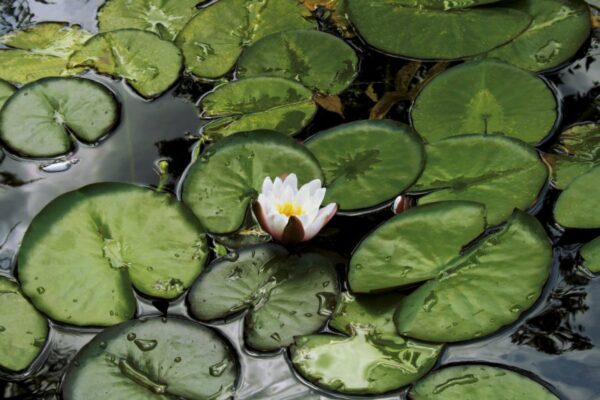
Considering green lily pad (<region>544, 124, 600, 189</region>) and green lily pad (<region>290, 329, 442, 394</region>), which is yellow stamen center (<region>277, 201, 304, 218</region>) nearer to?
green lily pad (<region>290, 329, 442, 394</region>)

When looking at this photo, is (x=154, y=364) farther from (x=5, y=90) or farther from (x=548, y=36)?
(x=548, y=36)

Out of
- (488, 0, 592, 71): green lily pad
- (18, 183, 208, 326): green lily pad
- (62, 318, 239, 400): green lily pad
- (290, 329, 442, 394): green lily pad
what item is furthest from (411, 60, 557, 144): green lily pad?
(62, 318, 239, 400): green lily pad

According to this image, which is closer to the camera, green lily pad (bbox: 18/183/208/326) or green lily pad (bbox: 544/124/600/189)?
green lily pad (bbox: 18/183/208/326)

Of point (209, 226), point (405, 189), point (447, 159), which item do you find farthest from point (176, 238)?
point (447, 159)

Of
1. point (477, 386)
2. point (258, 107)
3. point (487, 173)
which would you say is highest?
point (258, 107)

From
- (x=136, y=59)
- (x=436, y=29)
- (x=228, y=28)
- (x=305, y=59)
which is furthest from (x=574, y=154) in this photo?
(x=136, y=59)

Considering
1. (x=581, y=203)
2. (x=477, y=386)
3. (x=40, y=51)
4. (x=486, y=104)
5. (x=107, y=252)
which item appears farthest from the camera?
(x=40, y=51)

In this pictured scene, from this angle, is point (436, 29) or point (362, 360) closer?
point (362, 360)

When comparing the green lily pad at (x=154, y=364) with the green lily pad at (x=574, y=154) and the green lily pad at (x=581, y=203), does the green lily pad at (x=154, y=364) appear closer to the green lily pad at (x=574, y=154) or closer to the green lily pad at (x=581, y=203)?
the green lily pad at (x=581, y=203)
